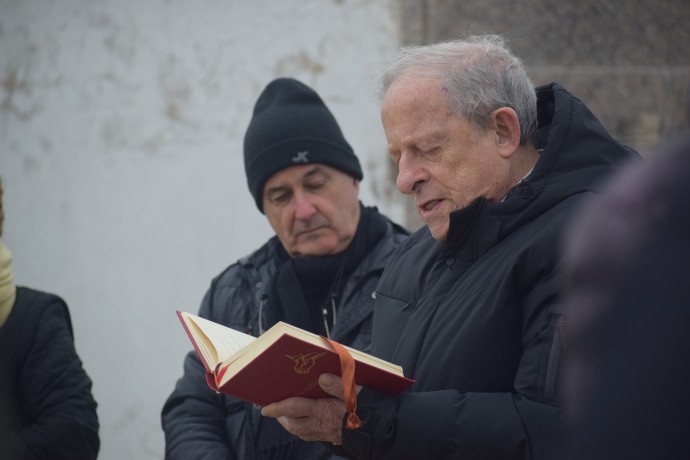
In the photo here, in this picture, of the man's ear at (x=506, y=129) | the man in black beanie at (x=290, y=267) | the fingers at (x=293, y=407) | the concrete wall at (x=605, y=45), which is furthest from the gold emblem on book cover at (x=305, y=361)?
the concrete wall at (x=605, y=45)

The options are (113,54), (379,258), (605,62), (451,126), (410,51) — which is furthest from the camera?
(113,54)

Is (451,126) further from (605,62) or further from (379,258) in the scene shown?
(605,62)

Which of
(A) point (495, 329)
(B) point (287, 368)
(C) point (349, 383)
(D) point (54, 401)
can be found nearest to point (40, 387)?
(D) point (54, 401)

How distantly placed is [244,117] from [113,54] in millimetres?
876

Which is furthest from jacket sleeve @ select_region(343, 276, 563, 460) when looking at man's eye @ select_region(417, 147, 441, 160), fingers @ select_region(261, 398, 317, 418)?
man's eye @ select_region(417, 147, 441, 160)

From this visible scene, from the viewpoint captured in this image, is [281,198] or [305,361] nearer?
[305,361]

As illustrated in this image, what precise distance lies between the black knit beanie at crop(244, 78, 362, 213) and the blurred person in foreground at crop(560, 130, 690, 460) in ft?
8.36

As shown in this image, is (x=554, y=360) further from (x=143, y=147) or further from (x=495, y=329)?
(x=143, y=147)

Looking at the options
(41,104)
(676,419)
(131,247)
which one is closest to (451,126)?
(676,419)

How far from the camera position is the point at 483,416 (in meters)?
2.12

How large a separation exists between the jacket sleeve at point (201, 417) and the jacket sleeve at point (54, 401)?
29 centimetres

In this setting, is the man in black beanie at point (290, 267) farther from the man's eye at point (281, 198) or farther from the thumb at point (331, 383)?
the thumb at point (331, 383)

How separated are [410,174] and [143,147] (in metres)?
3.51

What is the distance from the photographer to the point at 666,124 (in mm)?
5359
